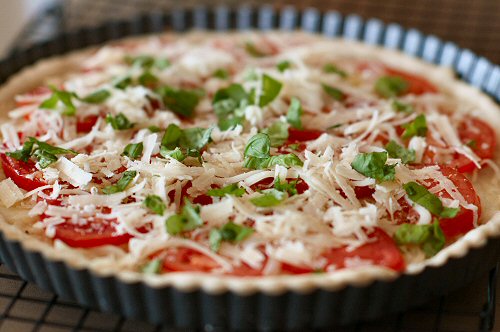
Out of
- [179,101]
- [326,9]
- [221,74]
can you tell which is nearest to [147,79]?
[179,101]

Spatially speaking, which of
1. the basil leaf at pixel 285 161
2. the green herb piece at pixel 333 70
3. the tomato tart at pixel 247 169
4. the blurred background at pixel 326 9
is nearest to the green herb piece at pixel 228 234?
the tomato tart at pixel 247 169

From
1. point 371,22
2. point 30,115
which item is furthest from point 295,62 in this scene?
point 30,115

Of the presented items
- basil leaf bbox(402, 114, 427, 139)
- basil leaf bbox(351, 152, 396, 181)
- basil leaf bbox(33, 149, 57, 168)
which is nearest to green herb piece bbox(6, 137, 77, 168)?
basil leaf bbox(33, 149, 57, 168)

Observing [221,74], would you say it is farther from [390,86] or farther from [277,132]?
[390,86]

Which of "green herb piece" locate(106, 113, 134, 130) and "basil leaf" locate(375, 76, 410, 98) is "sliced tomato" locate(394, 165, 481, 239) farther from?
"green herb piece" locate(106, 113, 134, 130)

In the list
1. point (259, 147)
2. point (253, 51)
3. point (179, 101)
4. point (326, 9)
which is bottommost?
point (326, 9)

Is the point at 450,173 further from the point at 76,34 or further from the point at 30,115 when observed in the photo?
the point at 76,34
